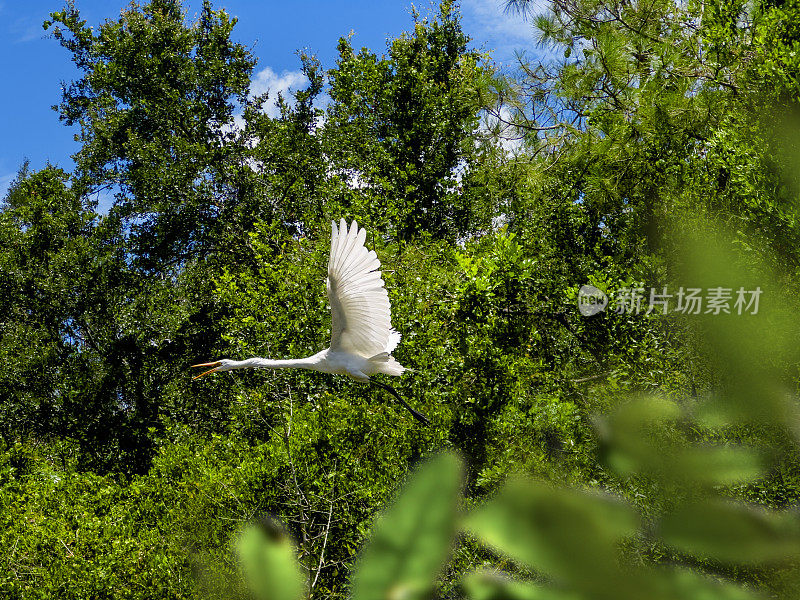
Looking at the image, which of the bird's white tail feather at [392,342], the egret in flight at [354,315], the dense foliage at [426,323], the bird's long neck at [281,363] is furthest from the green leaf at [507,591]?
the bird's white tail feather at [392,342]

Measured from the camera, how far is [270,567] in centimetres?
23

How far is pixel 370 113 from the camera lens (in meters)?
11.8

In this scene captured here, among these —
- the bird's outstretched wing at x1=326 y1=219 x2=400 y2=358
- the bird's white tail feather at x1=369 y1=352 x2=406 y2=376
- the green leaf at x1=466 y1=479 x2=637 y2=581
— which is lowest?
the green leaf at x1=466 y1=479 x2=637 y2=581

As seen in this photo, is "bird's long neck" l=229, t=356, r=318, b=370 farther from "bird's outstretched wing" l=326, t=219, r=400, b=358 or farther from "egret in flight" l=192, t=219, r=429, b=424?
"bird's outstretched wing" l=326, t=219, r=400, b=358

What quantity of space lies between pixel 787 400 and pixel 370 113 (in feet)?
39.1

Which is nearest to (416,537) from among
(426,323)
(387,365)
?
(387,365)

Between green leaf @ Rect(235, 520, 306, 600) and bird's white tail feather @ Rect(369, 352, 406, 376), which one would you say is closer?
green leaf @ Rect(235, 520, 306, 600)

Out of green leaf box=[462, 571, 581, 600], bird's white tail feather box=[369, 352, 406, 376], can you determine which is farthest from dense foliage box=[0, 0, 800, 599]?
bird's white tail feather box=[369, 352, 406, 376]

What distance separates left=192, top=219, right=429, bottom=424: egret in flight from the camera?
16.3ft

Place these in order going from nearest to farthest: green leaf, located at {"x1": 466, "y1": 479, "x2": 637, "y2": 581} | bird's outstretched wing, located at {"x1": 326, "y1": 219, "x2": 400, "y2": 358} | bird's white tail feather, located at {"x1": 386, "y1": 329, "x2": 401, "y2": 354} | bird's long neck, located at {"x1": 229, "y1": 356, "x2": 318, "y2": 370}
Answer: green leaf, located at {"x1": 466, "y1": 479, "x2": 637, "y2": 581}, bird's outstretched wing, located at {"x1": 326, "y1": 219, "x2": 400, "y2": 358}, bird's long neck, located at {"x1": 229, "y1": 356, "x2": 318, "y2": 370}, bird's white tail feather, located at {"x1": 386, "y1": 329, "x2": 401, "y2": 354}

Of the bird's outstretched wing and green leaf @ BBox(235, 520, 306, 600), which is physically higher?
the bird's outstretched wing

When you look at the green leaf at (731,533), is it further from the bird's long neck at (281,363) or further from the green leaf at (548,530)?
the bird's long neck at (281,363)

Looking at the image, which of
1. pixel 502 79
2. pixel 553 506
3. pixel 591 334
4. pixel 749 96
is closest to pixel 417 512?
pixel 553 506

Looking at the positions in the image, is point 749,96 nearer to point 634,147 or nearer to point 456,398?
point 634,147
